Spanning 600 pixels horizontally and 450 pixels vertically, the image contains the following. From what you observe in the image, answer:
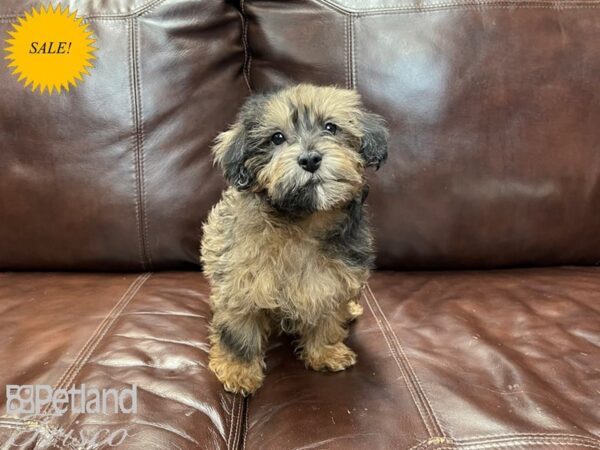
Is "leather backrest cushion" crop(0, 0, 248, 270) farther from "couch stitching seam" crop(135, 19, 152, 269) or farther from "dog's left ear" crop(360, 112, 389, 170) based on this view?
"dog's left ear" crop(360, 112, 389, 170)

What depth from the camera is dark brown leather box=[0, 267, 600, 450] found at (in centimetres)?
117

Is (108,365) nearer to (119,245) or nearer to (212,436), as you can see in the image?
(212,436)

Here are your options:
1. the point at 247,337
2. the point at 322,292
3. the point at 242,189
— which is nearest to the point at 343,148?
the point at 242,189

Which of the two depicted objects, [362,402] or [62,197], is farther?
[62,197]

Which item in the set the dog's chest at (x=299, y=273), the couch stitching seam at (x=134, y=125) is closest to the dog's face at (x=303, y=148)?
the dog's chest at (x=299, y=273)

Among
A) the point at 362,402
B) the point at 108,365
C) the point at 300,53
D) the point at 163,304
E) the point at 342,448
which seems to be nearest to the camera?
the point at 342,448

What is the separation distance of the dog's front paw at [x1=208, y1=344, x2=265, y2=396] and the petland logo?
0.70 feet

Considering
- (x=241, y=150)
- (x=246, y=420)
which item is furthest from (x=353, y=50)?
(x=246, y=420)

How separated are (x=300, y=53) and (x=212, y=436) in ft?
4.10

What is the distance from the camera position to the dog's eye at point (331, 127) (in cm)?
135

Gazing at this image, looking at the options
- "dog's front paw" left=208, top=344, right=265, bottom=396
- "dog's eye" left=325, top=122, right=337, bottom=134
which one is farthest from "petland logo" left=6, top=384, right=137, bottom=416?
"dog's eye" left=325, top=122, right=337, bottom=134

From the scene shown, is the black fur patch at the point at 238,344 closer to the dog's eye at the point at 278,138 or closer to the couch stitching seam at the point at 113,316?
the couch stitching seam at the point at 113,316

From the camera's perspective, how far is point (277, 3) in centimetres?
187

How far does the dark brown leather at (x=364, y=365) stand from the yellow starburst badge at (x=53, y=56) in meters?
0.67
